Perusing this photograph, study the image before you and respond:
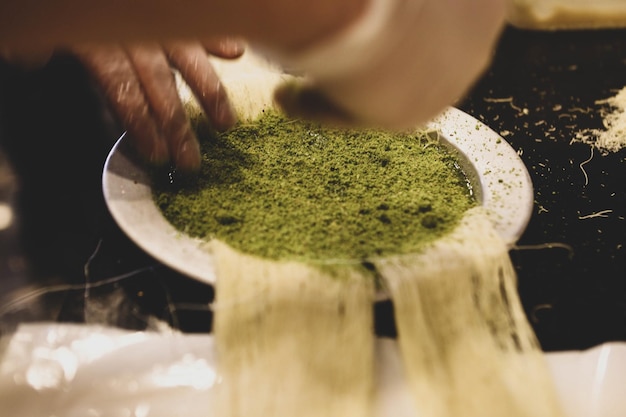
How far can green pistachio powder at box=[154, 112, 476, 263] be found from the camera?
0.77 meters

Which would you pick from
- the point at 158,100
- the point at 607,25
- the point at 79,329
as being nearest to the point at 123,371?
the point at 79,329

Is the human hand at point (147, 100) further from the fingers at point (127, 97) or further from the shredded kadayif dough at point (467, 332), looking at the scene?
the shredded kadayif dough at point (467, 332)

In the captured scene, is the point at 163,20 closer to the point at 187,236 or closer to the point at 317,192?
the point at 187,236

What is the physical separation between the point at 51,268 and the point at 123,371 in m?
0.25

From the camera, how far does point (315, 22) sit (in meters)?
0.46

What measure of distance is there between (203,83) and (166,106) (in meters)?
0.11

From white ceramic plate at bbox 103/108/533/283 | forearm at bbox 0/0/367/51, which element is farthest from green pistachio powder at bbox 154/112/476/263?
forearm at bbox 0/0/367/51

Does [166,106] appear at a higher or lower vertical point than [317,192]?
higher

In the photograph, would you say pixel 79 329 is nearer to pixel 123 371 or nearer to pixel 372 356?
pixel 123 371

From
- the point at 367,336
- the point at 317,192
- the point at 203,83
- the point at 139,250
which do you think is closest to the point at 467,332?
the point at 367,336

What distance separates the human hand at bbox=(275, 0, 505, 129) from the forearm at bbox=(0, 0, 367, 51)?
0.03 meters

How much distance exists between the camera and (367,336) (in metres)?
0.67

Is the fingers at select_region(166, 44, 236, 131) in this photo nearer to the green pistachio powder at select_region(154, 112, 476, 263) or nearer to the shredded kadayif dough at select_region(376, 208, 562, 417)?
the green pistachio powder at select_region(154, 112, 476, 263)

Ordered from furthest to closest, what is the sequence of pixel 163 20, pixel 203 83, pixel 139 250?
pixel 203 83 → pixel 139 250 → pixel 163 20
